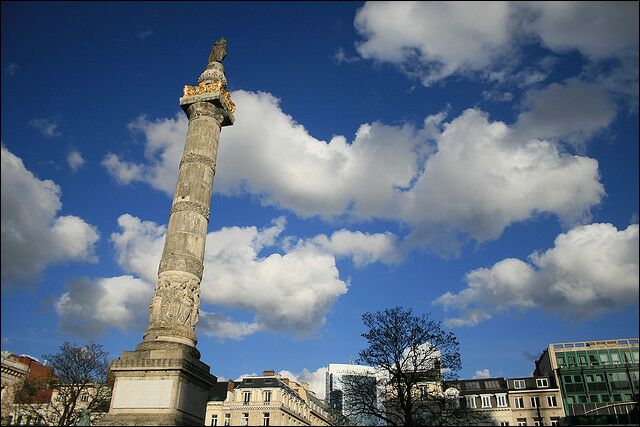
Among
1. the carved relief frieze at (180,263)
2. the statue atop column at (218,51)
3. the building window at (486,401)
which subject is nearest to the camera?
the carved relief frieze at (180,263)

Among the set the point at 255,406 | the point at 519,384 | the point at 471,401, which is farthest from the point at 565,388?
the point at 255,406

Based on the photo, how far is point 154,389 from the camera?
1803 cm

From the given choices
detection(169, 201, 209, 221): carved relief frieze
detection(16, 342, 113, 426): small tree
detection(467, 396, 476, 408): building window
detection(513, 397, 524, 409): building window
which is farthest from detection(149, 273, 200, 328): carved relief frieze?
detection(513, 397, 524, 409): building window

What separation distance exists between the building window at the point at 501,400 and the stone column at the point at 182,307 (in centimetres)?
3978

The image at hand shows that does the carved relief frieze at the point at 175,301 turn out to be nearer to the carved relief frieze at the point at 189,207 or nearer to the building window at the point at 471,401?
the carved relief frieze at the point at 189,207

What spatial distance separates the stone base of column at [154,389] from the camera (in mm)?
17578

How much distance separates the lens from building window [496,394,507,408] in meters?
50.6

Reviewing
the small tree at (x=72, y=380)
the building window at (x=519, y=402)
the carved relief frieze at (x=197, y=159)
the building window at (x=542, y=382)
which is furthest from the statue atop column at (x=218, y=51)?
the building window at (x=542, y=382)

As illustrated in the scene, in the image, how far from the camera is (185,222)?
2211 cm

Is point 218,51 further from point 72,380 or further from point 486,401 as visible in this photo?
point 486,401

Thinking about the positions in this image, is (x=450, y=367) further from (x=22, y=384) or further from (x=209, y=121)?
(x=22, y=384)

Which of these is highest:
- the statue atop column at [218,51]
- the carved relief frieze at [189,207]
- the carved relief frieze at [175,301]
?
the statue atop column at [218,51]

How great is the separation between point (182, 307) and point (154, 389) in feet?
11.3

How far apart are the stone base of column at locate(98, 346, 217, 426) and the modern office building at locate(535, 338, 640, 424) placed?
136 ft
